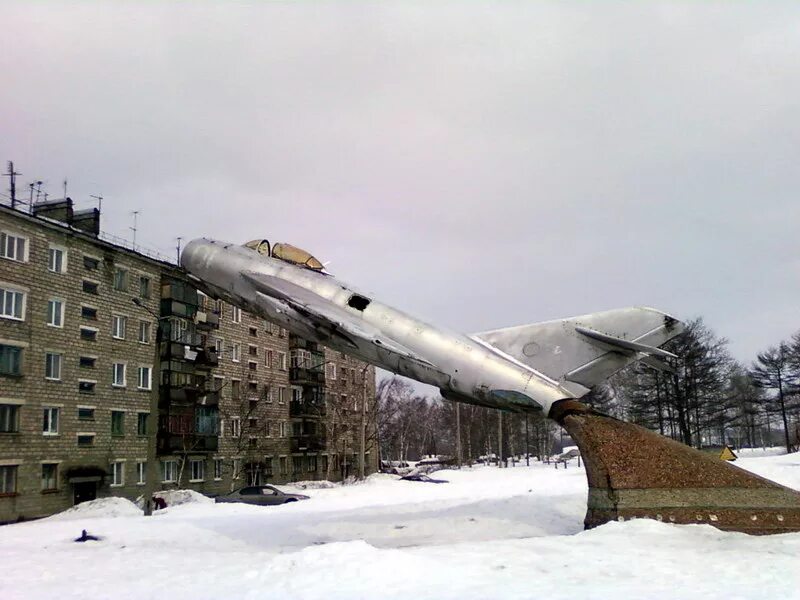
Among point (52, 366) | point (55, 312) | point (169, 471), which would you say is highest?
point (55, 312)

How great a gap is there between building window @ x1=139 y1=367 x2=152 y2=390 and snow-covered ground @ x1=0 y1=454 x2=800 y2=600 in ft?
81.7

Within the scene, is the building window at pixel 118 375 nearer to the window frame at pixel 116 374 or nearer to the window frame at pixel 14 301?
the window frame at pixel 116 374

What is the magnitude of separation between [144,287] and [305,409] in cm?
2050

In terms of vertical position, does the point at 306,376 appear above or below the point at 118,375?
above

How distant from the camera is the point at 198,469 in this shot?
46062 millimetres

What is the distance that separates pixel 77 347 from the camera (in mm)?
36969

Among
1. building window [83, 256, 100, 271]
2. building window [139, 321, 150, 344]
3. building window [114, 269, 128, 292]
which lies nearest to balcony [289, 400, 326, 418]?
building window [139, 321, 150, 344]

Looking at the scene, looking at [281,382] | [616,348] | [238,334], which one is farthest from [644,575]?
[281,382]

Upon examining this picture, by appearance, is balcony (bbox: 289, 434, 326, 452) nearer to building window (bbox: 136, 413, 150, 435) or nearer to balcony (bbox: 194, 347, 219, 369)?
balcony (bbox: 194, 347, 219, 369)

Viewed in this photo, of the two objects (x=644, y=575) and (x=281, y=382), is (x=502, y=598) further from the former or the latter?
(x=281, y=382)

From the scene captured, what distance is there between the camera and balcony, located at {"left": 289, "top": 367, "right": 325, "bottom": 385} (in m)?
58.1

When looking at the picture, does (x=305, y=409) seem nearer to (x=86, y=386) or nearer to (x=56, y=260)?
(x=86, y=386)

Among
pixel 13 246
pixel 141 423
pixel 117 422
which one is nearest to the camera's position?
pixel 13 246

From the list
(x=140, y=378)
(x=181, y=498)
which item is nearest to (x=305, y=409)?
(x=140, y=378)
